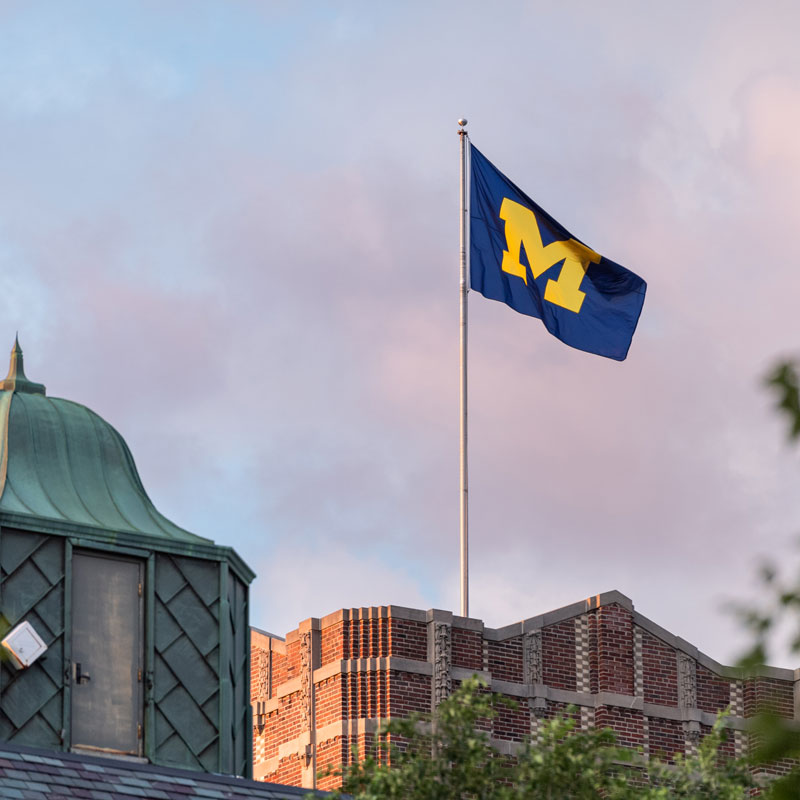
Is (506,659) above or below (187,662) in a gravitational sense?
above

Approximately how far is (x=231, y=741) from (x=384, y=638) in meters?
14.0

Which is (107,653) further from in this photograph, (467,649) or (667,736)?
(667,736)

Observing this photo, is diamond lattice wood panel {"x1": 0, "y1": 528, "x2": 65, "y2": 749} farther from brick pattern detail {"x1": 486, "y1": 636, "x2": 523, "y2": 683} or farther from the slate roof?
brick pattern detail {"x1": 486, "y1": 636, "x2": 523, "y2": 683}

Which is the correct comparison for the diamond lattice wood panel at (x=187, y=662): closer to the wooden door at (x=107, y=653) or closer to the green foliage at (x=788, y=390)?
the wooden door at (x=107, y=653)

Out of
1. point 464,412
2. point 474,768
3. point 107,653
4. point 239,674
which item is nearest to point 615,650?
point 464,412

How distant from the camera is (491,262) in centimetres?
3612

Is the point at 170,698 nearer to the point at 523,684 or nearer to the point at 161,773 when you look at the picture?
the point at 161,773

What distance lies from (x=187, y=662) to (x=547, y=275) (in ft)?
51.0

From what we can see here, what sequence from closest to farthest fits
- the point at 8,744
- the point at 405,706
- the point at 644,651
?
the point at 8,744 < the point at 405,706 < the point at 644,651

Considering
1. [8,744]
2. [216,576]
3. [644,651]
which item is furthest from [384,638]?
[8,744]

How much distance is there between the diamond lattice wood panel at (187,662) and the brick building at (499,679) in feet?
43.9

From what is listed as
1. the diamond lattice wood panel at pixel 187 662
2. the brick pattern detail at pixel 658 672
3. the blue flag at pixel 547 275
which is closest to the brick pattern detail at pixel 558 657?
the brick pattern detail at pixel 658 672

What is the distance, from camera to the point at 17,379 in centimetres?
2317

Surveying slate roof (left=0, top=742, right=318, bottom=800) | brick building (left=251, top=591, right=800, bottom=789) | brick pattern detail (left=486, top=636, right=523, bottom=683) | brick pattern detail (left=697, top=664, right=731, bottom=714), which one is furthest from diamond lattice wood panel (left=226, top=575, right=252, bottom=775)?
brick pattern detail (left=697, top=664, right=731, bottom=714)
